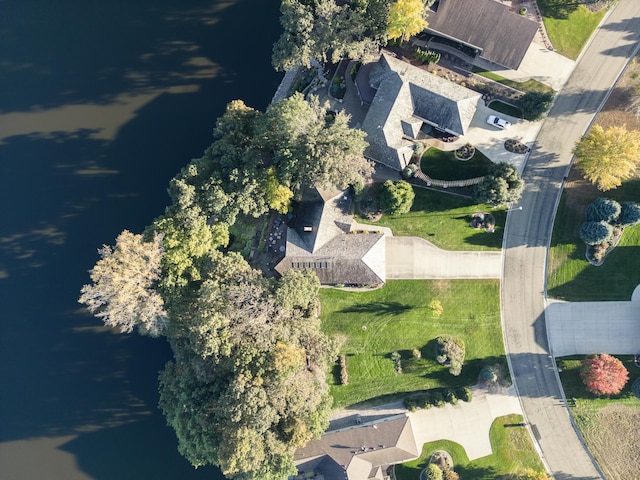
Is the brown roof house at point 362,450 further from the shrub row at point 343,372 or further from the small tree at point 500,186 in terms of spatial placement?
the small tree at point 500,186

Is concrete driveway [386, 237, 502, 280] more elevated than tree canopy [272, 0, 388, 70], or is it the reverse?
tree canopy [272, 0, 388, 70]

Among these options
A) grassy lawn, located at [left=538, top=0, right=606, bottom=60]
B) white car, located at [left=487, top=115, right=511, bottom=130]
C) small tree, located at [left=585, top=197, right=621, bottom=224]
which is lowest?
small tree, located at [left=585, top=197, right=621, bottom=224]

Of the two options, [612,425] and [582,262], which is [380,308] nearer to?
[582,262]

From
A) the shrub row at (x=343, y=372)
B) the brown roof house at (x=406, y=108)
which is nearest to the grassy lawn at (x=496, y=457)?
the shrub row at (x=343, y=372)

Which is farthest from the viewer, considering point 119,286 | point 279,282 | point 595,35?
point 595,35

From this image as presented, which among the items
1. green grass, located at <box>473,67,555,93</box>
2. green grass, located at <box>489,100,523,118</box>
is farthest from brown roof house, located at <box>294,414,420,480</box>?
green grass, located at <box>473,67,555,93</box>

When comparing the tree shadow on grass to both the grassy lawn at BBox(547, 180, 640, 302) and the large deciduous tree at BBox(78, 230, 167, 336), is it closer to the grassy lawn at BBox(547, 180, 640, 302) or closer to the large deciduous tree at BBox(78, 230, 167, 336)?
the grassy lawn at BBox(547, 180, 640, 302)

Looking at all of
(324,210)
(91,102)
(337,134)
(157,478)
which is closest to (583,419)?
(324,210)

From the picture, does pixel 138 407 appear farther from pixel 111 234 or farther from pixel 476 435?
pixel 476 435
